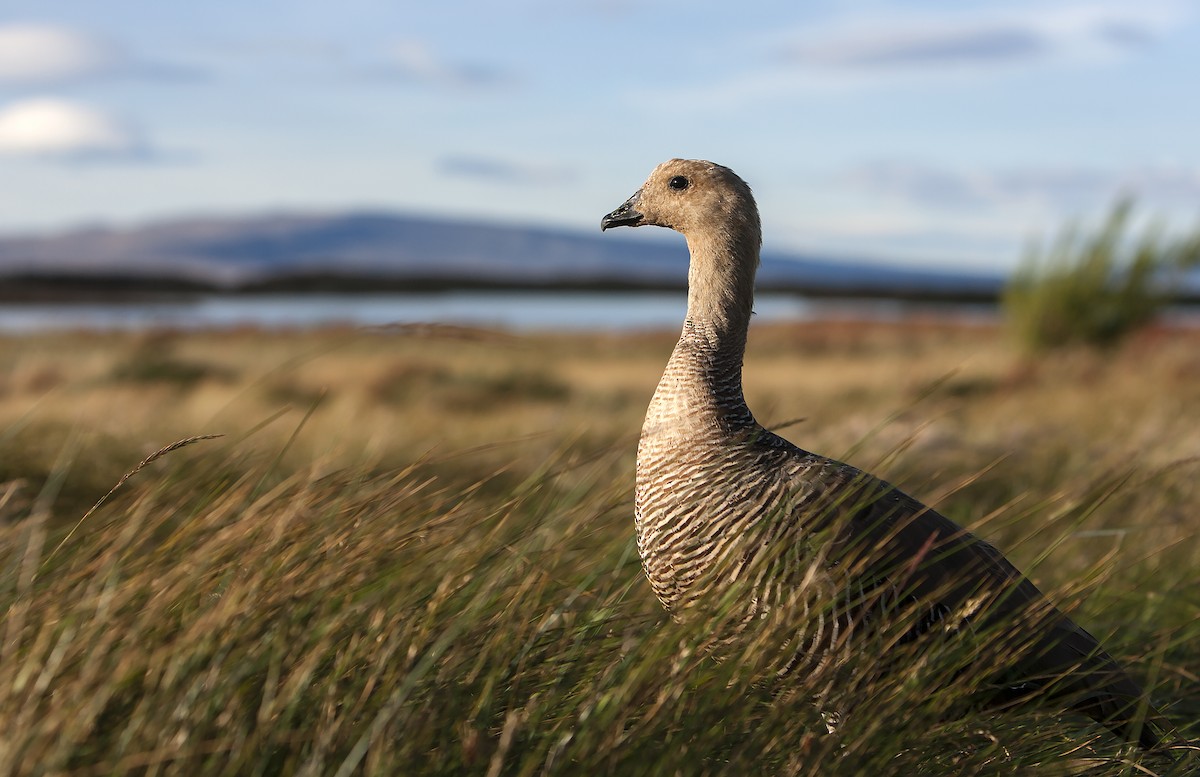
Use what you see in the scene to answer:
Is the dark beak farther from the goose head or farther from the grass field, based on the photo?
the grass field

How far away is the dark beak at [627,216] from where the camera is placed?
430 centimetres

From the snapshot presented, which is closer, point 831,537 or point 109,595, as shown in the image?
point 109,595

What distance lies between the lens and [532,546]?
3.34 metres

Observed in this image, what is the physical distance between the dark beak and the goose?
1.77 ft

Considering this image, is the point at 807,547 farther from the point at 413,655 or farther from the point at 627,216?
the point at 627,216

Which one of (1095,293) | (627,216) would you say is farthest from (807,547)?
(1095,293)

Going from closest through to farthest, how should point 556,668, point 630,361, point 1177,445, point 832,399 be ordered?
point 556,668 → point 1177,445 → point 832,399 → point 630,361

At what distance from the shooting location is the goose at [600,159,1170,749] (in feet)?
11.3

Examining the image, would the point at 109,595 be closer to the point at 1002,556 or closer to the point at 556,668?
the point at 556,668

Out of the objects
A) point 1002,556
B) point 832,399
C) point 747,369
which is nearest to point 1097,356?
point 832,399

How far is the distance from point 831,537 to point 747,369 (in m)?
21.1

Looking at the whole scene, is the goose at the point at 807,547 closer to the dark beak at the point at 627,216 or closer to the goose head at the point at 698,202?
the goose head at the point at 698,202

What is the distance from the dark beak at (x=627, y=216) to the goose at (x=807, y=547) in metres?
0.54

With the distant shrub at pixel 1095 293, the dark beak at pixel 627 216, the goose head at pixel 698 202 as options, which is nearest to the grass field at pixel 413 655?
the goose head at pixel 698 202
